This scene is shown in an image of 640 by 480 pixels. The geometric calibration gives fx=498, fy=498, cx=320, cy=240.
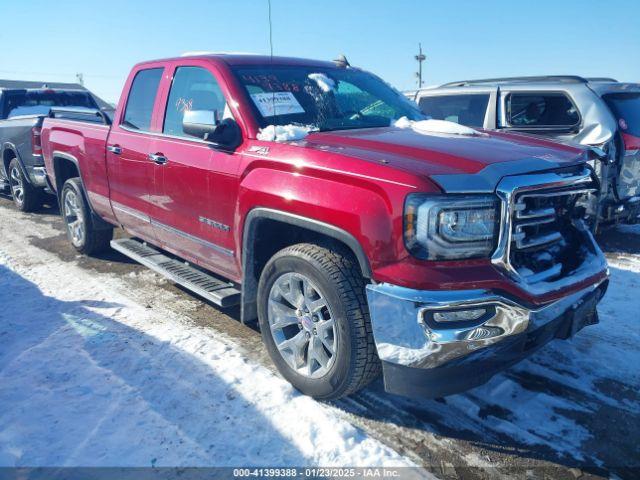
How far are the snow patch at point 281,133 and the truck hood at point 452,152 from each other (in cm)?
7

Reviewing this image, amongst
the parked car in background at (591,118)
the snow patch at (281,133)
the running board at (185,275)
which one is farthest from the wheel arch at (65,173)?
the parked car in background at (591,118)

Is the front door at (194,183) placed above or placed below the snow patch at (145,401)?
above

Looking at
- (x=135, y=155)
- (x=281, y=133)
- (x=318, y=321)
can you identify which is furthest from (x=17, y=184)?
(x=318, y=321)

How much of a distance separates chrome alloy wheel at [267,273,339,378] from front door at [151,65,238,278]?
1.97 feet

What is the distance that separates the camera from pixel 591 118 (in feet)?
18.9

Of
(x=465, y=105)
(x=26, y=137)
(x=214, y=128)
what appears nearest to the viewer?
(x=214, y=128)

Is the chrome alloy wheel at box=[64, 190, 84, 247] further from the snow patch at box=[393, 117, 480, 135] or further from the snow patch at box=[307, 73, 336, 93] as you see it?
the snow patch at box=[393, 117, 480, 135]

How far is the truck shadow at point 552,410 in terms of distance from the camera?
8.27ft

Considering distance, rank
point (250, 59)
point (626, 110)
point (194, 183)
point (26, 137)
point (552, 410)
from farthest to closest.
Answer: point (26, 137) < point (626, 110) < point (250, 59) < point (194, 183) < point (552, 410)

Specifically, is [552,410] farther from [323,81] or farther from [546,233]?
[323,81]

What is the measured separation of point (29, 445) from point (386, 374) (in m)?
1.86

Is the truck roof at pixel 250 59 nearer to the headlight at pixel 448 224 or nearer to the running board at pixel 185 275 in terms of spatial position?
the running board at pixel 185 275

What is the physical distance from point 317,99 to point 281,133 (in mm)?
729

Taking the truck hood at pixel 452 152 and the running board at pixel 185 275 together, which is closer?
the truck hood at pixel 452 152
